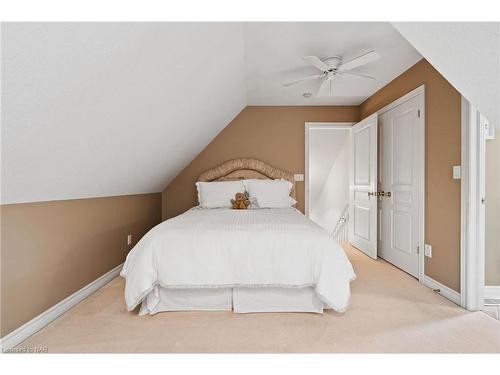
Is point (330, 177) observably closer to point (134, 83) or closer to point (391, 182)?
point (391, 182)

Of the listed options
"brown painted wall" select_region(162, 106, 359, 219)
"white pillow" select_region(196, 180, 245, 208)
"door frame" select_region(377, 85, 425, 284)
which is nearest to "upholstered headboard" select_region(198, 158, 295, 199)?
"brown painted wall" select_region(162, 106, 359, 219)

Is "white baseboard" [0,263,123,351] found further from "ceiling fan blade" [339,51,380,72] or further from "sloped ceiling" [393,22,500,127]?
"ceiling fan blade" [339,51,380,72]

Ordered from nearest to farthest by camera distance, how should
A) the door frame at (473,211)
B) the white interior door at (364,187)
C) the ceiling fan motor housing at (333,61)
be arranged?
the door frame at (473,211)
the ceiling fan motor housing at (333,61)
the white interior door at (364,187)

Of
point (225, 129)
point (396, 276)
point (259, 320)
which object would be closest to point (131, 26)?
point (259, 320)

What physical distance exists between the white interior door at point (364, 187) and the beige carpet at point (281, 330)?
4.60 ft

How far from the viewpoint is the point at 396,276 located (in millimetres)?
2861

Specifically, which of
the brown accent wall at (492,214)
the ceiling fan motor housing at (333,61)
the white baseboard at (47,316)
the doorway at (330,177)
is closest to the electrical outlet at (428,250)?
the brown accent wall at (492,214)

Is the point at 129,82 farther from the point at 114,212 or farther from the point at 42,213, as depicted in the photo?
the point at 114,212

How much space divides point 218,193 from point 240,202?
0.36 meters

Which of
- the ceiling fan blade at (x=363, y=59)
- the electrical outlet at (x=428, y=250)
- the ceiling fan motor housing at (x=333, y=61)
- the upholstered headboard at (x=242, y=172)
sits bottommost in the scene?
the electrical outlet at (x=428, y=250)

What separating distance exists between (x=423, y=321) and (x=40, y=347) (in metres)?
2.42

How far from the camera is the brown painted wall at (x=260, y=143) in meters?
4.29

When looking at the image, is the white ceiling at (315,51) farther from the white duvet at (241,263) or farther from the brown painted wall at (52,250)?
the brown painted wall at (52,250)

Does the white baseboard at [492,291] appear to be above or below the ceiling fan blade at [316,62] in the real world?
below
